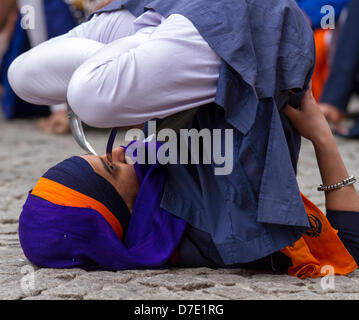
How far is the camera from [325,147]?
169 centimetres

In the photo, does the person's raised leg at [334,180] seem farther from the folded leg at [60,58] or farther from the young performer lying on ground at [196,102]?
the folded leg at [60,58]

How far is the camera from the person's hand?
5.41 feet

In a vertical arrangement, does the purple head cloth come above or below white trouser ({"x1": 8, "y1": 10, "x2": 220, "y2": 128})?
below

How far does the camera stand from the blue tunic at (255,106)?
140 cm

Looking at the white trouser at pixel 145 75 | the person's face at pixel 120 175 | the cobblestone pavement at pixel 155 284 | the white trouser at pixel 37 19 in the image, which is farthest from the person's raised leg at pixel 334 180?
the white trouser at pixel 37 19

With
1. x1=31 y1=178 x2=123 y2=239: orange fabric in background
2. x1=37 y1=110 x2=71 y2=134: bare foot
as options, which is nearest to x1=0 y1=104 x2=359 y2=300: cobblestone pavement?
x1=31 y1=178 x2=123 y2=239: orange fabric in background

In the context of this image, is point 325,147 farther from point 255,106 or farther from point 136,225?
point 136,225

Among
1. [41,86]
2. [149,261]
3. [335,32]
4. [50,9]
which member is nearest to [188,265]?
[149,261]

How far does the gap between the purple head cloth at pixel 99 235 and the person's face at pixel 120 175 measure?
0.12 ft

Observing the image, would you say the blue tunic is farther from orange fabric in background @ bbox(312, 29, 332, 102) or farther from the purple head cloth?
orange fabric in background @ bbox(312, 29, 332, 102)

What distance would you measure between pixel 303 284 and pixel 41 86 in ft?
2.71

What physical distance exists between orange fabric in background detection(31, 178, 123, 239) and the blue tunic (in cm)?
26

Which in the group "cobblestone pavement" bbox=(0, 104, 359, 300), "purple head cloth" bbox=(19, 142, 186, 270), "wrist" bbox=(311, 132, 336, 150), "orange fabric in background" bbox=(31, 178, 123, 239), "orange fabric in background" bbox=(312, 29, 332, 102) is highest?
"orange fabric in background" bbox=(312, 29, 332, 102)

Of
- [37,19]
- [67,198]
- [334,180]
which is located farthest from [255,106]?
[37,19]
